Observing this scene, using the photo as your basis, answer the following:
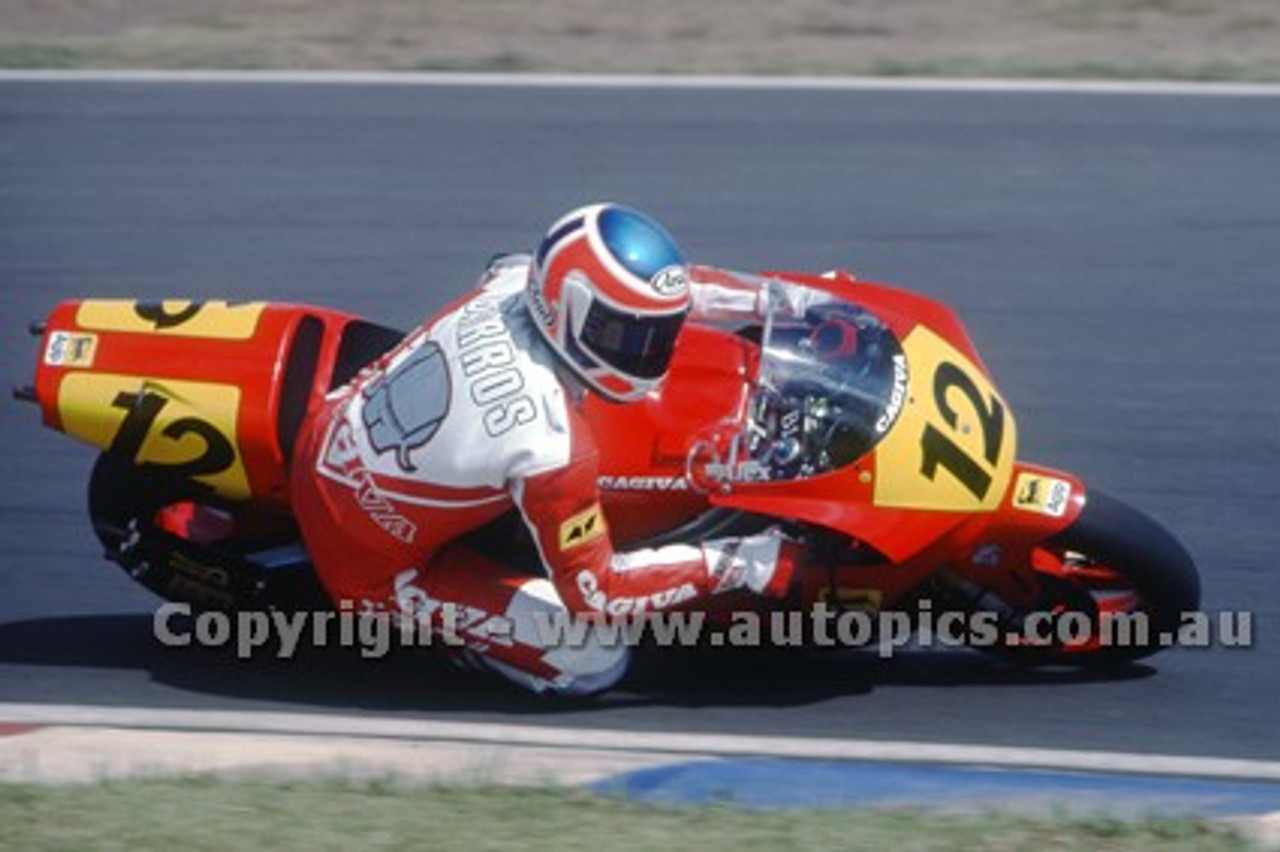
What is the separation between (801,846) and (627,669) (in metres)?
1.54

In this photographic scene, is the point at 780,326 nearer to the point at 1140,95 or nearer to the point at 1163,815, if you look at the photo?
the point at 1163,815

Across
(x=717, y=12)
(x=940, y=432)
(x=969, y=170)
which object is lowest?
(x=940, y=432)

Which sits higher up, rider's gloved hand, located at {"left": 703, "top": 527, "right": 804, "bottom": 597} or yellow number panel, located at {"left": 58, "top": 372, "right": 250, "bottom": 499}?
yellow number panel, located at {"left": 58, "top": 372, "right": 250, "bottom": 499}

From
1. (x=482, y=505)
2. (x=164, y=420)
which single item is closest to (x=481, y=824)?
(x=482, y=505)

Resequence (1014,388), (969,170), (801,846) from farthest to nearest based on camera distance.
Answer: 1. (969,170)
2. (1014,388)
3. (801,846)

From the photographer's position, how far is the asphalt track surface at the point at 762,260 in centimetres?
696

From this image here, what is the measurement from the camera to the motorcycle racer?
21.0 feet

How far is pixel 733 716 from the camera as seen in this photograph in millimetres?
6812

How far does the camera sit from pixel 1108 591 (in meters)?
6.91

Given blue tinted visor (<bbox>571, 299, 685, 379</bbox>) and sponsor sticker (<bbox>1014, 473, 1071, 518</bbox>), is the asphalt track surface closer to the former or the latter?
sponsor sticker (<bbox>1014, 473, 1071, 518</bbox>)

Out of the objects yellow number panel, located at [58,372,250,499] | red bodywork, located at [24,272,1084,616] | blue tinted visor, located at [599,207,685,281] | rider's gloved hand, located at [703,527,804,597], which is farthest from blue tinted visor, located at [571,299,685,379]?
yellow number panel, located at [58,372,250,499]

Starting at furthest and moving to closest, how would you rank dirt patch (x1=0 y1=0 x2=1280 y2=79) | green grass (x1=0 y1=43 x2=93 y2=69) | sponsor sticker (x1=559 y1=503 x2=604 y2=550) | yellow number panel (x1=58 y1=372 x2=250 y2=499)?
green grass (x1=0 y1=43 x2=93 y2=69)
dirt patch (x1=0 y1=0 x2=1280 y2=79)
yellow number panel (x1=58 y1=372 x2=250 y2=499)
sponsor sticker (x1=559 y1=503 x2=604 y2=550)

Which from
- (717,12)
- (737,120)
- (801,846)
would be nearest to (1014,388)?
(737,120)

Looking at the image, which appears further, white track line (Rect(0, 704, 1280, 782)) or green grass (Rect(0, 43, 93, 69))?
green grass (Rect(0, 43, 93, 69))
